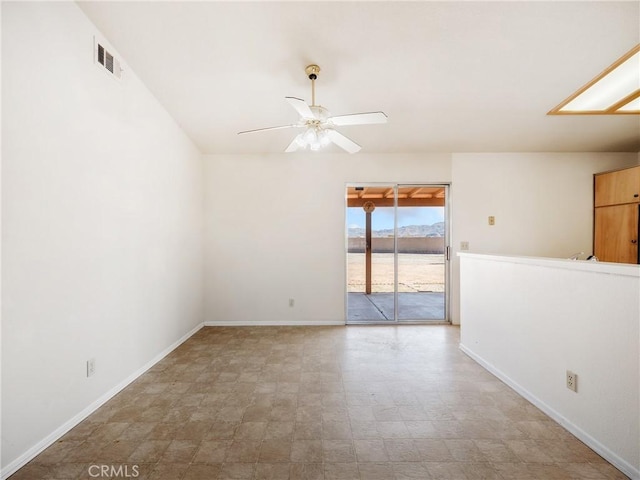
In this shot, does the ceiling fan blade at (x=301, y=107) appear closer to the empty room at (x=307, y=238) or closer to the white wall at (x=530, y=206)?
the empty room at (x=307, y=238)

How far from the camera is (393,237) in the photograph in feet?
14.5

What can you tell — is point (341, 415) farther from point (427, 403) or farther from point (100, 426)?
point (100, 426)

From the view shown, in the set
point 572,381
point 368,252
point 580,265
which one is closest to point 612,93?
point 580,265

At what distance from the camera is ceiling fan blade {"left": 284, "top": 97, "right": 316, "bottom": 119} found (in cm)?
199

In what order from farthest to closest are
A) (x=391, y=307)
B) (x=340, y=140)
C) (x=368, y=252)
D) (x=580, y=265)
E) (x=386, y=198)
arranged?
(x=368, y=252) → (x=391, y=307) → (x=386, y=198) → (x=340, y=140) → (x=580, y=265)

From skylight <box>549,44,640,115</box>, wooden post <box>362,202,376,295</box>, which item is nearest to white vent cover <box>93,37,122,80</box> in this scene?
wooden post <box>362,202,376,295</box>

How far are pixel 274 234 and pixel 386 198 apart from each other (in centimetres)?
197

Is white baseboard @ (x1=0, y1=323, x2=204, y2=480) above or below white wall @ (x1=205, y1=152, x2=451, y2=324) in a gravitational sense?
below

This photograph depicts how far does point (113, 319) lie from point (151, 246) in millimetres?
815

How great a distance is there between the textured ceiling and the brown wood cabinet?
2.15 feet

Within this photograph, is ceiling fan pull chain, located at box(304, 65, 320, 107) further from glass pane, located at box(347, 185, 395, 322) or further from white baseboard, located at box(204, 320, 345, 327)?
white baseboard, located at box(204, 320, 345, 327)

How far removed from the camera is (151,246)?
9.62ft

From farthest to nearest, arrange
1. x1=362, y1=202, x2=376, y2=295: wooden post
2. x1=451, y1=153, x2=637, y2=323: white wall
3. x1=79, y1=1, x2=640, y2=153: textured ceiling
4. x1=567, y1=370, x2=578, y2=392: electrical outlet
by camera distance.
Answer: x1=362, y1=202, x2=376, y2=295: wooden post, x1=451, y1=153, x2=637, y2=323: white wall, x1=79, y1=1, x2=640, y2=153: textured ceiling, x1=567, y1=370, x2=578, y2=392: electrical outlet

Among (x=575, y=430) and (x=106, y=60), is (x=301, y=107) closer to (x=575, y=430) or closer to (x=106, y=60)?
(x=106, y=60)
